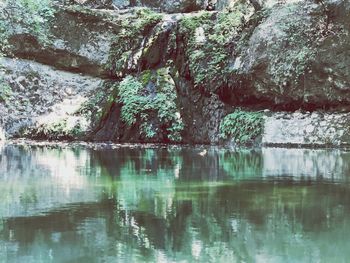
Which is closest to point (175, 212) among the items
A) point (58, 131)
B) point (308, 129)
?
point (308, 129)

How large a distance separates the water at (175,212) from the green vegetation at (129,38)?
10.4m

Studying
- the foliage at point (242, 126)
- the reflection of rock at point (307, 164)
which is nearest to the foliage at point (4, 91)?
the foliage at point (242, 126)

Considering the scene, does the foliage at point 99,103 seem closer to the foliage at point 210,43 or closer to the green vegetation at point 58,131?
the green vegetation at point 58,131

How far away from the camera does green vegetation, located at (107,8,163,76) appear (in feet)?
67.1

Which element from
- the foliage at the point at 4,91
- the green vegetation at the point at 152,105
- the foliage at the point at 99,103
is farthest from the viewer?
the foliage at the point at 4,91

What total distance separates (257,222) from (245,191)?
1905mm

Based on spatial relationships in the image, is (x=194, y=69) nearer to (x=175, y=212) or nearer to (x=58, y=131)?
(x=58, y=131)

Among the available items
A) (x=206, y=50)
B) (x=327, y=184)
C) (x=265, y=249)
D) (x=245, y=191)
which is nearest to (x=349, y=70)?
(x=206, y=50)

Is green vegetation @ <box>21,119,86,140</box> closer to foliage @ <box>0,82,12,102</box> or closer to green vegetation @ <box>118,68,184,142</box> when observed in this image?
foliage @ <box>0,82,12,102</box>

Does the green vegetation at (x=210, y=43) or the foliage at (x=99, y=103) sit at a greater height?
the green vegetation at (x=210, y=43)

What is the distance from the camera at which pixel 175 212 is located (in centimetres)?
566

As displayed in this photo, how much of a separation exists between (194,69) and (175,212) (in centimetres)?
1277

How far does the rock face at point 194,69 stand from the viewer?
16.1 m

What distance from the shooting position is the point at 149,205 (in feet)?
20.1
